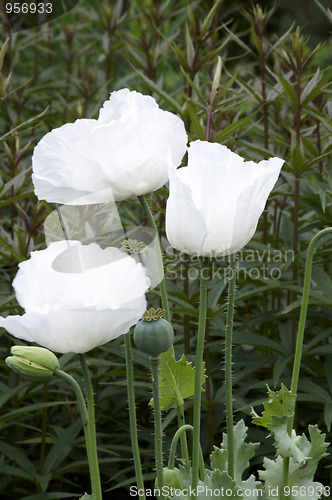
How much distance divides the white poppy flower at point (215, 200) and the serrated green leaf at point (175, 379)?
0.13m

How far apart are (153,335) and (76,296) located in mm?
57

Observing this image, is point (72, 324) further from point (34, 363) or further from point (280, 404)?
point (280, 404)

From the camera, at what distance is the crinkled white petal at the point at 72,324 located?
43cm

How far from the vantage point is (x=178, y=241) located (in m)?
0.47

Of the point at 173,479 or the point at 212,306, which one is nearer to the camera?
the point at 173,479

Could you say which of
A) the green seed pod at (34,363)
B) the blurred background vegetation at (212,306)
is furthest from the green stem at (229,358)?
the blurred background vegetation at (212,306)

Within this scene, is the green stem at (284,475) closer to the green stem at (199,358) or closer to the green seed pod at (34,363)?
the green stem at (199,358)

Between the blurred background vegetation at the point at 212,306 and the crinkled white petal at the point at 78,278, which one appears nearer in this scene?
the crinkled white petal at the point at 78,278

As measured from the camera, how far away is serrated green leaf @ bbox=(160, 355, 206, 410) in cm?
56

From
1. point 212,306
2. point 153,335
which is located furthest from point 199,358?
point 212,306

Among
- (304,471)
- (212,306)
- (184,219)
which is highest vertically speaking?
(184,219)

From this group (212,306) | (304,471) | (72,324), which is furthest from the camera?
(212,306)

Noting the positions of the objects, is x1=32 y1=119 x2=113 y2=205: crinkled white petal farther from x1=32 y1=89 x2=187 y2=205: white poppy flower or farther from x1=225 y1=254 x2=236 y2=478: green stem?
x1=225 y1=254 x2=236 y2=478: green stem

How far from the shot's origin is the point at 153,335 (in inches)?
17.7
